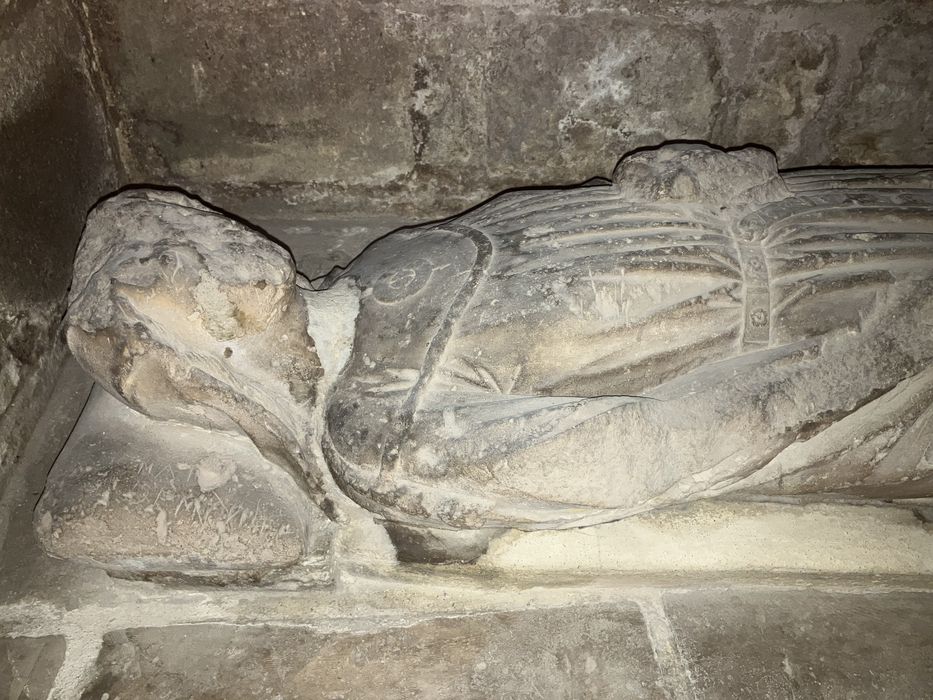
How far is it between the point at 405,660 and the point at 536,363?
34.3 inches

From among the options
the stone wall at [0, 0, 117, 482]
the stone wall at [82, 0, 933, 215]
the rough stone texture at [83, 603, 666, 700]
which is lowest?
the rough stone texture at [83, 603, 666, 700]

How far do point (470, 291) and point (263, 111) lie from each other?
4.92 feet

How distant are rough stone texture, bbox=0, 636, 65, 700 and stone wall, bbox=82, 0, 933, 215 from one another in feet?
6.26

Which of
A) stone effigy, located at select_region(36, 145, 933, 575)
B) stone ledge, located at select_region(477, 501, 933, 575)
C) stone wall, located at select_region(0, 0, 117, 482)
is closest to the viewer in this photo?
stone effigy, located at select_region(36, 145, 933, 575)

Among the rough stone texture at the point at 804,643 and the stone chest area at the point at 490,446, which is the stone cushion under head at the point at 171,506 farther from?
the rough stone texture at the point at 804,643

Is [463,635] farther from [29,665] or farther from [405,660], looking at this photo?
[29,665]

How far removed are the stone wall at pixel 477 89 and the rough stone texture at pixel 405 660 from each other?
1.85m

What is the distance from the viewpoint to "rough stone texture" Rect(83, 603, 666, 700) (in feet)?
5.17

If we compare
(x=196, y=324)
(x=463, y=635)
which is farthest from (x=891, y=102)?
(x=196, y=324)

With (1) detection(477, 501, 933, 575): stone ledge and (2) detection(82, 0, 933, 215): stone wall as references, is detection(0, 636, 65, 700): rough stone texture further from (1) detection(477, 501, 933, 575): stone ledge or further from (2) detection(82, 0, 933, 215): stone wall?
(2) detection(82, 0, 933, 215): stone wall

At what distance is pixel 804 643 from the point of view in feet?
5.42

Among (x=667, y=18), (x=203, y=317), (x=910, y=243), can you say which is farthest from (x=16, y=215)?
(x=910, y=243)

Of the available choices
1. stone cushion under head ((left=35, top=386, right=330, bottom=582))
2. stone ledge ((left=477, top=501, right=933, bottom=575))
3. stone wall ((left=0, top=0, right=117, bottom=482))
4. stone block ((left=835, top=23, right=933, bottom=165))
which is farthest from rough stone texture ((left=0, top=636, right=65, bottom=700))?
stone block ((left=835, top=23, right=933, bottom=165))

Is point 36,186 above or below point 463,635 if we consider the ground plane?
above
